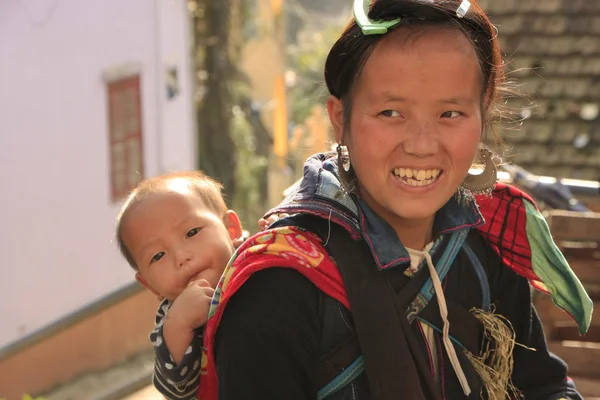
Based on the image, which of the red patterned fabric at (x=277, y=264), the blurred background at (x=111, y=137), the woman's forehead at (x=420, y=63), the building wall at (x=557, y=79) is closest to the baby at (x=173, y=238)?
the red patterned fabric at (x=277, y=264)

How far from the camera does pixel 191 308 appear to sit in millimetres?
2037

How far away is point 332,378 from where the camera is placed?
1.92 m

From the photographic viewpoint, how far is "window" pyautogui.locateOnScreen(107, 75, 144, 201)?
830cm

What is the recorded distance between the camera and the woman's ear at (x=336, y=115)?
2121 mm

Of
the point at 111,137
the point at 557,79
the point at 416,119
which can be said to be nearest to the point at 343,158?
the point at 416,119

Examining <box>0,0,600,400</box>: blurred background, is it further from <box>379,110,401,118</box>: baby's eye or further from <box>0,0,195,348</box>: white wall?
<box>379,110,401,118</box>: baby's eye

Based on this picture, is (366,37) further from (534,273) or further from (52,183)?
(52,183)

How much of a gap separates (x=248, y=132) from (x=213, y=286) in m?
10.8

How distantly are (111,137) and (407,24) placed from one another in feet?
21.6

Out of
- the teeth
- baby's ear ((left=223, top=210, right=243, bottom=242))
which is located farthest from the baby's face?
the teeth

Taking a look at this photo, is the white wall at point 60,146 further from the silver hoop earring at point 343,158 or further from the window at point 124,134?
the silver hoop earring at point 343,158

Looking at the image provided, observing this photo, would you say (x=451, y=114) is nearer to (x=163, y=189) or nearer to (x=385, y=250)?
(x=385, y=250)

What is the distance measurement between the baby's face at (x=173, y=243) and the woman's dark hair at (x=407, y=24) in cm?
42

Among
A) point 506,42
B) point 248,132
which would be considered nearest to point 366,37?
point 506,42
